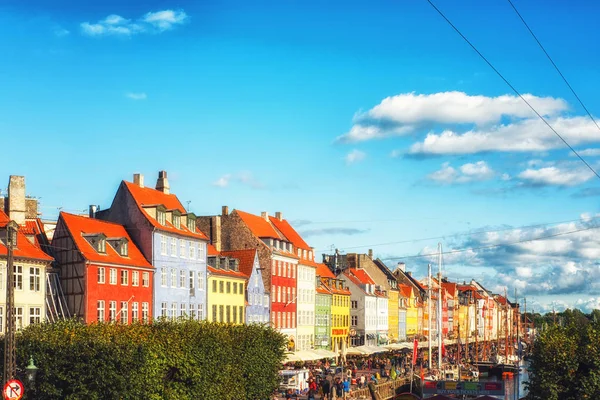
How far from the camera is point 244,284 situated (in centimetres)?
9038

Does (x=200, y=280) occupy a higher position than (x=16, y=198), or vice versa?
(x=16, y=198)

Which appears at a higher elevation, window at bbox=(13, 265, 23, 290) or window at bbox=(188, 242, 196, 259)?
window at bbox=(188, 242, 196, 259)

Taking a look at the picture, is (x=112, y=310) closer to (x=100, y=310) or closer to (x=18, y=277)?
(x=100, y=310)

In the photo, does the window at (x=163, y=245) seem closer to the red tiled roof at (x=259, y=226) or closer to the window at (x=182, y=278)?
the window at (x=182, y=278)

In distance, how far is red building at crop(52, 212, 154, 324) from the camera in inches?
2549

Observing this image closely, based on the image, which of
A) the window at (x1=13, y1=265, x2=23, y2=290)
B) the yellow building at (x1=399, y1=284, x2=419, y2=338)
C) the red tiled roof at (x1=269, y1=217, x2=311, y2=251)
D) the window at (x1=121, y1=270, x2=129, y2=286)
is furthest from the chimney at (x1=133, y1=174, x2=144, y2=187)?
the yellow building at (x1=399, y1=284, x2=419, y2=338)

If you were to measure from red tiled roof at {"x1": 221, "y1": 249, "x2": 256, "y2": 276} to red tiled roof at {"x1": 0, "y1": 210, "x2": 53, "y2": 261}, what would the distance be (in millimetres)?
30540

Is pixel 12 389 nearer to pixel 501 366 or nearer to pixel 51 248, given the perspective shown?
pixel 51 248

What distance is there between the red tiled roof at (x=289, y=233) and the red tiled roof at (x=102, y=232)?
1413 inches

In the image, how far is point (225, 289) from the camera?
86.8m

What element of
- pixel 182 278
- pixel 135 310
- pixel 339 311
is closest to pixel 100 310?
pixel 135 310

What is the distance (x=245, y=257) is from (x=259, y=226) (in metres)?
9.69

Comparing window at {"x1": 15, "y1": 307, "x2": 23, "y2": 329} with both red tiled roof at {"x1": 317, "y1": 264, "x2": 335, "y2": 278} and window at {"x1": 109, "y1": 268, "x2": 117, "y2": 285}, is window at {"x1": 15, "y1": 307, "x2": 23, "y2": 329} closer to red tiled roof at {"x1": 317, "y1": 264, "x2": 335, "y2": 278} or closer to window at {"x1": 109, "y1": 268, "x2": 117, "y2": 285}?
window at {"x1": 109, "y1": 268, "x2": 117, "y2": 285}

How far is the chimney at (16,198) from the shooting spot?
209ft
